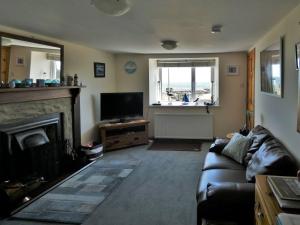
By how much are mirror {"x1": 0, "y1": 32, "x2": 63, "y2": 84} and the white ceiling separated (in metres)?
0.17

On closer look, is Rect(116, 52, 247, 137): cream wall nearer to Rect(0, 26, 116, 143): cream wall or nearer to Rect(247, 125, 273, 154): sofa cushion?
Rect(0, 26, 116, 143): cream wall

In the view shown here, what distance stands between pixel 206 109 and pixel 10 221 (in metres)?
4.74

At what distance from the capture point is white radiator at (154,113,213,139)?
664 cm

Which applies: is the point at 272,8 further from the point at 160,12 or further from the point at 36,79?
the point at 36,79

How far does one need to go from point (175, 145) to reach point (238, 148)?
2.65 metres

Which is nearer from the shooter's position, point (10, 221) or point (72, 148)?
point (10, 221)

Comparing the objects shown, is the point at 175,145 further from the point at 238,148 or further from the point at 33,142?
the point at 33,142

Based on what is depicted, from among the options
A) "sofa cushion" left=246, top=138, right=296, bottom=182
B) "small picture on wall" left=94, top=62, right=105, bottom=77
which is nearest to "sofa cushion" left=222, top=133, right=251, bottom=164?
"sofa cushion" left=246, top=138, right=296, bottom=182

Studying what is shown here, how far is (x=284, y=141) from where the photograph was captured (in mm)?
3029

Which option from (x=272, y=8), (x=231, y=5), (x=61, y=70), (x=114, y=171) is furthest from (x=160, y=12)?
(x=114, y=171)

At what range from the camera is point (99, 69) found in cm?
607

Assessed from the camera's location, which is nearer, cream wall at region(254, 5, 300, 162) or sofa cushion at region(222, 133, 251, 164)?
cream wall at region(254, 5, 300, 162)

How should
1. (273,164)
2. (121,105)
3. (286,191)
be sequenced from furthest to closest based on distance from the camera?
(121,105), (273,164), (286,191)

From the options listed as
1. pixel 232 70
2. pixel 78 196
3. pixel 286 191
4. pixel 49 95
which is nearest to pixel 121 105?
pixel 49 95
